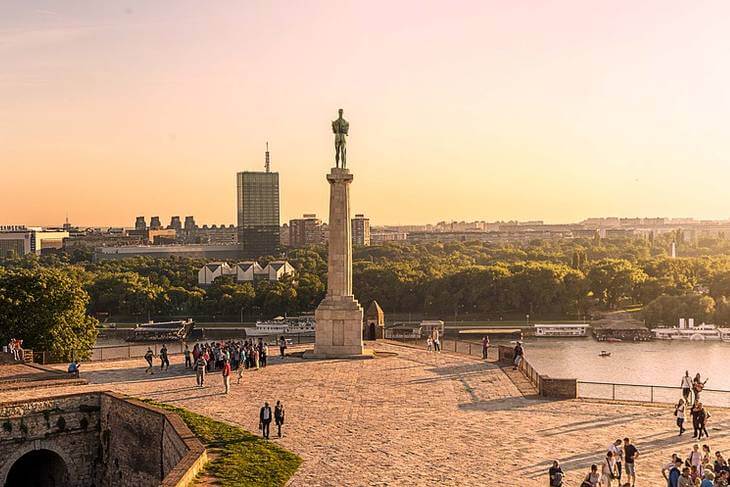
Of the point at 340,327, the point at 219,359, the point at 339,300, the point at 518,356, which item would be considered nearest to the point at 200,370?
the point at 219,359

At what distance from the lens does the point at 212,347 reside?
1471 inches

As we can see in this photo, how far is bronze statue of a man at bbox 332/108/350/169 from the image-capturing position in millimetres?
38688

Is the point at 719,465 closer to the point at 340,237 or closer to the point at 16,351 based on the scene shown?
the point at 340,237

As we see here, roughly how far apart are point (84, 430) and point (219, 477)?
10.6 metres

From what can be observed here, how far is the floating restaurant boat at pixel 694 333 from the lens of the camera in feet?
277

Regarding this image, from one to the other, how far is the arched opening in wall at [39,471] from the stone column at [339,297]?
12823mm

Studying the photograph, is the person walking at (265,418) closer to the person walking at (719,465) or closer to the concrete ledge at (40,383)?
the concrete ledge at (40,383)

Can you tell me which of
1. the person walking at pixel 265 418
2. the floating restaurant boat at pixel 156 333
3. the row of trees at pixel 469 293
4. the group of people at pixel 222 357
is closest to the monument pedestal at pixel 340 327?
the group of people at pixel 222 357

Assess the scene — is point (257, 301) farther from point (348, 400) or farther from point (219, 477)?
point (219, 477)

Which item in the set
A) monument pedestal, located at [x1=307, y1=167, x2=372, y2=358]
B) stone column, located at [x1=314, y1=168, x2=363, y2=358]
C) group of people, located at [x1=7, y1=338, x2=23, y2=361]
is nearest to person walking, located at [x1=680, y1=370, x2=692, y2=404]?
monument pedestal, located at [x1=307, y1=167, x2=372, y2=358]

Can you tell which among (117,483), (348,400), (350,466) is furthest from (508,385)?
(117,483)

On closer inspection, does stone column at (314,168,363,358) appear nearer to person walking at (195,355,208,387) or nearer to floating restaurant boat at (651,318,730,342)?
person walking at (195,355,208,387)

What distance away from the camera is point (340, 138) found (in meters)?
38.8

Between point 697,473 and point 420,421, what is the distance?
8969 millimetres
